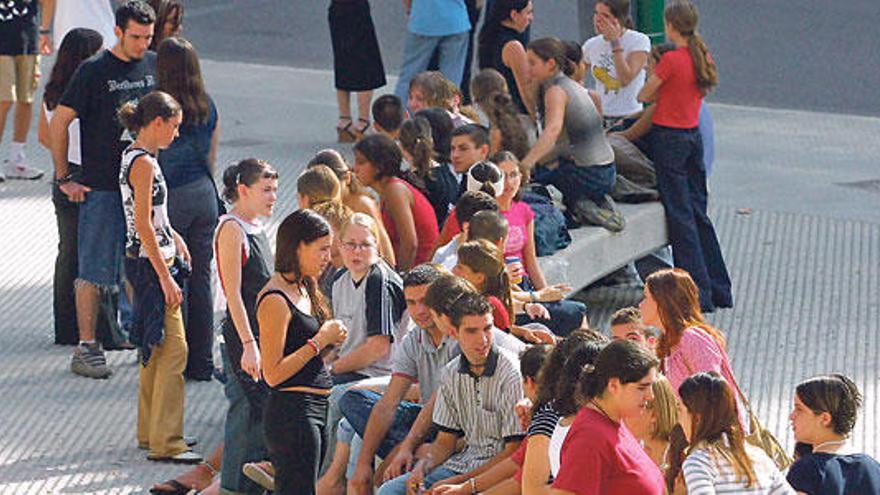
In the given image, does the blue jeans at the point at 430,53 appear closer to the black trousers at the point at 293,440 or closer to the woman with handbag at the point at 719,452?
the black trousers at the point at 293,440

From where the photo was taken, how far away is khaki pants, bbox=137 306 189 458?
8492 mm

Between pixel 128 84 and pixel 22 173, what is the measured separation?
401cm

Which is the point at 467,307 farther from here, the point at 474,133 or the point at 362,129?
the point at 362,129

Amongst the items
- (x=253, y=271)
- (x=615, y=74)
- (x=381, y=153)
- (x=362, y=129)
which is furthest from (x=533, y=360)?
(x=362, y=129)

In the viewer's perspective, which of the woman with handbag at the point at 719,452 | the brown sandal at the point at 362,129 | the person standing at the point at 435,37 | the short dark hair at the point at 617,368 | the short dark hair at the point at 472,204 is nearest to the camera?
the short dark hair at the point at 617,368

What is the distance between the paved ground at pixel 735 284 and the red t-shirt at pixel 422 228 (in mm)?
1200

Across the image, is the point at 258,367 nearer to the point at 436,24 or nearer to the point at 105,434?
the point at 105,434

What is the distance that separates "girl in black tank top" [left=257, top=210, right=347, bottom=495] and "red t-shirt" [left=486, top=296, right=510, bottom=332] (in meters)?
1.07

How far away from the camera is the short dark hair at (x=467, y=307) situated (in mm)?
7160

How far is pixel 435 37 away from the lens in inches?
554

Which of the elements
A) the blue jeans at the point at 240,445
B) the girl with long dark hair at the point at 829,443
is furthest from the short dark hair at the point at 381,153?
the girl with long dark hair at the point at 829,443

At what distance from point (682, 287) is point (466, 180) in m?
2.36

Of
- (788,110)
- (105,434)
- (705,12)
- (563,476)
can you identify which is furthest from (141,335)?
(705,12)

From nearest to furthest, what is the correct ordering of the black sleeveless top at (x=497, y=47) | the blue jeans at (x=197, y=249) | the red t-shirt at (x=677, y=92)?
the blue jeans at (x=197, y=249) < the red t-shirt at (x=677, y=92) < the black sleeveless top at (x=497, y=47)
